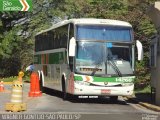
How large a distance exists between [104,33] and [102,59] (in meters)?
1.29

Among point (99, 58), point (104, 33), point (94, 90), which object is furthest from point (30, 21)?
point (94, 90)

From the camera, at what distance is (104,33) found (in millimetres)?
22109

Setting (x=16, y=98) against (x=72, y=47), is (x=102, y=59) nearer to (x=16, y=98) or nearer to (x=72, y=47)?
(x=72, y=47)

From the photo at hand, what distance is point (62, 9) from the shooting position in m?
52.0

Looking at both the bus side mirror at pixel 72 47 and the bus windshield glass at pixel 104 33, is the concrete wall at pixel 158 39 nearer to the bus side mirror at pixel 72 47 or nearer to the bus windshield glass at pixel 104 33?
the bus windshield glass at pixel 104 33

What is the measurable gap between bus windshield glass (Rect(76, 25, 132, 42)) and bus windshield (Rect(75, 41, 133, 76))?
1.02 ft

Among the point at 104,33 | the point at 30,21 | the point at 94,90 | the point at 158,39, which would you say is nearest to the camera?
the point at 158,39

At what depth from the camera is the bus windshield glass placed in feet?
71.8

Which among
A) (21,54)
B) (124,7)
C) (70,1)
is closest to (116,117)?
(124,7)

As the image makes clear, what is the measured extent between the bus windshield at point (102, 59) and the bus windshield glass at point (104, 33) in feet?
1.02

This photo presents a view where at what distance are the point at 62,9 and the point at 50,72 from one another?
2567cm

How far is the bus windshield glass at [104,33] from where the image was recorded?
2189 centimetres

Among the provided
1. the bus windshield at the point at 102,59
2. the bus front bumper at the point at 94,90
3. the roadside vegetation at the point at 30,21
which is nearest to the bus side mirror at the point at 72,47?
the bus windshield at the point at 102,59

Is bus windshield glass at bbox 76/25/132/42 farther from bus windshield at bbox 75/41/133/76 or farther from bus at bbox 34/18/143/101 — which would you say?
bus windshield at bbox 75/41/133/76
